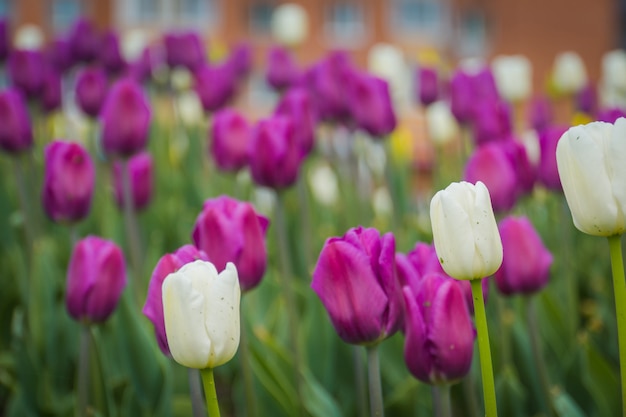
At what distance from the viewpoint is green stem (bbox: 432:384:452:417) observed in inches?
33.9

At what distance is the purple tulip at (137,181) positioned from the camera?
5.54 ft

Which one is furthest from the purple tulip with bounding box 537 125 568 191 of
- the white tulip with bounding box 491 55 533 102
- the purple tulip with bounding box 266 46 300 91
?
the white tulip with bounding box 491 55 533 102

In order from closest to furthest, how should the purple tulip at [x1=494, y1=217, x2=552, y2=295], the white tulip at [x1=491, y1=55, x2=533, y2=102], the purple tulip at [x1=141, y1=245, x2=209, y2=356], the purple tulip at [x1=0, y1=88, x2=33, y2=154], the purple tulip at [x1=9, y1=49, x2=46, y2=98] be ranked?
the purple tulip at [x1=141, y1=245, x2=209, y2=356] → the purple tulip at [x1=494, y1=217, x2=552, y2=295] → the purple tulip at [x1=0, y1=88, x2=33, y2=154] → the purple tulip at [x1=9, y1=49, x2=46, y2=98] → the white tulip at [x1=491, y1=55, x2=533, y2=102]

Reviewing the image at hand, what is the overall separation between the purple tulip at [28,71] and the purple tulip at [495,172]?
1.38 meters

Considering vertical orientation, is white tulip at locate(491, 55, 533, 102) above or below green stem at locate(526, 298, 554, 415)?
above

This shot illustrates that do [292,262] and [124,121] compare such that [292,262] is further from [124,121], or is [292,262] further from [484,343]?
[484,343]

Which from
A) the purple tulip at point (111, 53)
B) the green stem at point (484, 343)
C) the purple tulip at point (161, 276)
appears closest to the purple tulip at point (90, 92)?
the purple tulip at point (111, 53)

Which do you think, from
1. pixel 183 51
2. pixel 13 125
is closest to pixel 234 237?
pixel 13 125

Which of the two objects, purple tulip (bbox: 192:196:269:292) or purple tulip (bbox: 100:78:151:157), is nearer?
purple tulip (bbox: 192:196:269:292)

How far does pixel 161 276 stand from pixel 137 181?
916 mm

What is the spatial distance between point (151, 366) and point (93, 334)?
12cm

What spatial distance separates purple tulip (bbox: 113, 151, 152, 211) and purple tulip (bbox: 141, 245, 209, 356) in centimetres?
86

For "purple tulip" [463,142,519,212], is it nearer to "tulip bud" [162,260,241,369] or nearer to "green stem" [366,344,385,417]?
"green stem" [366,344,385,417]

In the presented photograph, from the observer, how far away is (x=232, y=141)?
5.59 ft
